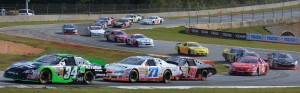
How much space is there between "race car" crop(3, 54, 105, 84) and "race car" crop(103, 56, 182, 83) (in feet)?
2.59

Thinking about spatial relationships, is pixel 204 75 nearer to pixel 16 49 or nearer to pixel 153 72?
pixel 153 72

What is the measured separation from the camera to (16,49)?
152 ft

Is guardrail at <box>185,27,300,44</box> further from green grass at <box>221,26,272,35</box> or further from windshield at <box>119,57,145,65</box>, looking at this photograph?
windshield at <box>119,57,145,65</box>

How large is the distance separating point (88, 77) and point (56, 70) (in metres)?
1.87

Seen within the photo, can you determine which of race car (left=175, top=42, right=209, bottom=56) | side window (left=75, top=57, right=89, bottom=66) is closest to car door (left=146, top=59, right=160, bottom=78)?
side window (left=75, top=57, right=89, bottom=66)

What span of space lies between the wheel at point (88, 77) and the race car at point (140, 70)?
4.30 ft

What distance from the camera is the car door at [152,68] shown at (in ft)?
90.7

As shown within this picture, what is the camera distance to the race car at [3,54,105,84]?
2273 cm

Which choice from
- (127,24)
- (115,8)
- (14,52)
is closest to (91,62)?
(14,52)

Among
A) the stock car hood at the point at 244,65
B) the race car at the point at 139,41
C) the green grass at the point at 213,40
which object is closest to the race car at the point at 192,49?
the race car at the point at 139,41

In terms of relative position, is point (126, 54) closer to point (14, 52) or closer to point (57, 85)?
point (14, 52)

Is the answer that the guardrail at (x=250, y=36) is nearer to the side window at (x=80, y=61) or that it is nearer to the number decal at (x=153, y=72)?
the number decal at (x=153, y=72)

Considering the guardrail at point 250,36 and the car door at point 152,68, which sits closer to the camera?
the car door at point 152,68

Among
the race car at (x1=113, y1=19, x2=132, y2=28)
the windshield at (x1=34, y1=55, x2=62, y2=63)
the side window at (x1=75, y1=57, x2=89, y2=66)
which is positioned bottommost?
the side window at (x1=75, y1=57, x2=89, y2=66)
